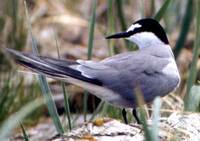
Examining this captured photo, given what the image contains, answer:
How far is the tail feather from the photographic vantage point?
3.47 meters

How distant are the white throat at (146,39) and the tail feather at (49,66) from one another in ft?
1.88

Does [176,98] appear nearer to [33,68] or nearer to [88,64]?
[88,64]

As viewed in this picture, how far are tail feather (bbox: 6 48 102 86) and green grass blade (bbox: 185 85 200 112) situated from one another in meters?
0.75

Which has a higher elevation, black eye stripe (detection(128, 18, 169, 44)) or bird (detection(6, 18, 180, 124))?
black eye stripe (detection(128, 18, 169, 44))

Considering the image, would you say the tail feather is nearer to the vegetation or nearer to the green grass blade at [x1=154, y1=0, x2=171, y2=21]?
the vegetation

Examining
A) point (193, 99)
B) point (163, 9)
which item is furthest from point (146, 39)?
point (193, 99)

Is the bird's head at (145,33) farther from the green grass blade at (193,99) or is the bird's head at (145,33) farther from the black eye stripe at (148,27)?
the green grass blade at (193,99)

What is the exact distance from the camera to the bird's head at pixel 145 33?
13.7 feet

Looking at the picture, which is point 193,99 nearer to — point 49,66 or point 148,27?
point 148,27

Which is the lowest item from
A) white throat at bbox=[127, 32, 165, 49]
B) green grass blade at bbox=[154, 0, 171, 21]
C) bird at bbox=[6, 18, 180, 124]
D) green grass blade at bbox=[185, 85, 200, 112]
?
green grass blade at bbox=[185, 85, 200, 112]

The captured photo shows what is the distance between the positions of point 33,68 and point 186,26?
2.58 meters

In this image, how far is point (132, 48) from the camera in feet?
15.9

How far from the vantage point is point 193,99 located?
428 cm

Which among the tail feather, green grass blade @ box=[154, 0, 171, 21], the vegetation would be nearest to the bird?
the tail feather
